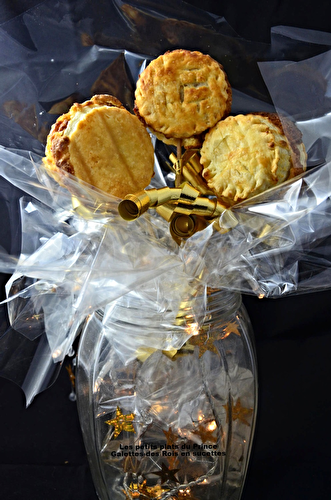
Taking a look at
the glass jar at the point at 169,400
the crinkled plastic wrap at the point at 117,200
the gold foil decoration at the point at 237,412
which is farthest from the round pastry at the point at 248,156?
the gold foil decoration at the point at 237,412

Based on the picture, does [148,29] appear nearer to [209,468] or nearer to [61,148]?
[61,148]

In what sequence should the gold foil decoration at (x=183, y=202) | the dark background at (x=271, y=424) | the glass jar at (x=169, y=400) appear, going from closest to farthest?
the gold foil decoration at (x=183, y=202) → the glass jar at (x=169, y=400) → the dark background at (x=271, y=424)

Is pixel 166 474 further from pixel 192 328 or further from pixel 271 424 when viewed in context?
pixel 271 424

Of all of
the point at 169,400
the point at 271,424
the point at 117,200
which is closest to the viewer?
the point at 117,200

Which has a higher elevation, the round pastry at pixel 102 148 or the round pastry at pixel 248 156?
the round pastry at pixel 102 148

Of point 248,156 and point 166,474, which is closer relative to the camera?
point 248,156

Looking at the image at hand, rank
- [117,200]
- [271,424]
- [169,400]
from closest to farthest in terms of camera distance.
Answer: [117,200] → [169,400] → [271,424]

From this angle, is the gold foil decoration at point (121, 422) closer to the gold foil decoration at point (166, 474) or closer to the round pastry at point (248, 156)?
the gold foil decoration at point (166, 474)

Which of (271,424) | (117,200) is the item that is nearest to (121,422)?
(117,200)

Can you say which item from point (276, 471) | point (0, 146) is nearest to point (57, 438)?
point (276, 471)

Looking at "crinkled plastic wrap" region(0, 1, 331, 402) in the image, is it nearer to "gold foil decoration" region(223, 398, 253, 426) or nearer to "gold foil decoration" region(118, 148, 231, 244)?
"gold foil decoration" region(118, 148, 231, 244)
